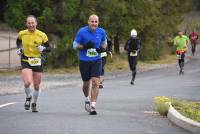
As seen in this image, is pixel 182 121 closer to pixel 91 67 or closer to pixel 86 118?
pixel 86 118

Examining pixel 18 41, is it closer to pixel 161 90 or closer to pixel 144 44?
pixel 161 90

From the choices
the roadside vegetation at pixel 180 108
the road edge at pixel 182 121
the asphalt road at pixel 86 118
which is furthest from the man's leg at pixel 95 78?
the road edge at pixel 182 121

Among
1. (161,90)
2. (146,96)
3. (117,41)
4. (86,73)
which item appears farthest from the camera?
(117,41)

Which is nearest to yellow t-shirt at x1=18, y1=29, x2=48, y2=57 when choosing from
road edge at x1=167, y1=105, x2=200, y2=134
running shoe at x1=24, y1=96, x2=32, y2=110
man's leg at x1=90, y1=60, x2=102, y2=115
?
running shoe at x1=24, y1=96, x2=32, y2=110

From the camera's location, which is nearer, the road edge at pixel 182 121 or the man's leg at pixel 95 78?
the road edge at pixel 182 121

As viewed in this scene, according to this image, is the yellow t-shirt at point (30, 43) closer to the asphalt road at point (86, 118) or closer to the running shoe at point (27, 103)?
the running shoe at point (27, 103)

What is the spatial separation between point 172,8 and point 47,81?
68.7ft

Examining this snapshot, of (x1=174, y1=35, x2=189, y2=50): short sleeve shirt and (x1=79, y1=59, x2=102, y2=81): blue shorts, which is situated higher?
(x1=79, y1=59, x2=102, y2=81): blue shorts

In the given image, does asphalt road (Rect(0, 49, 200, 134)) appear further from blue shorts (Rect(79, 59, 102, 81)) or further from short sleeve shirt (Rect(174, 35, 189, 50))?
short sleeve shirt (Rect(174, 35, 189, 50))

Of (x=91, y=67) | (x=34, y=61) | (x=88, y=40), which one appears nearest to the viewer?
(x=88, y=40)

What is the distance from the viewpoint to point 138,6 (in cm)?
3259

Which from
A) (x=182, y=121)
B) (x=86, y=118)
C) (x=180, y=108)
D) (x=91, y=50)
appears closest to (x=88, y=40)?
(x=91, y=50)

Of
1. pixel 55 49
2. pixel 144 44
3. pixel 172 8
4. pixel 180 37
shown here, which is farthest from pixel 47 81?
pixel 172 8

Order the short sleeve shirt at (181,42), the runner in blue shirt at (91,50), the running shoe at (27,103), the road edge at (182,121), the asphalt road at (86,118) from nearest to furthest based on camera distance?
1. the road edge at (182,121)
2. the asphalt road at (86,118)
3. the runner in blue shirt at (91,50)
4. the running shoe at (27,103)
5. the short sleeve shirt at (181,42)
